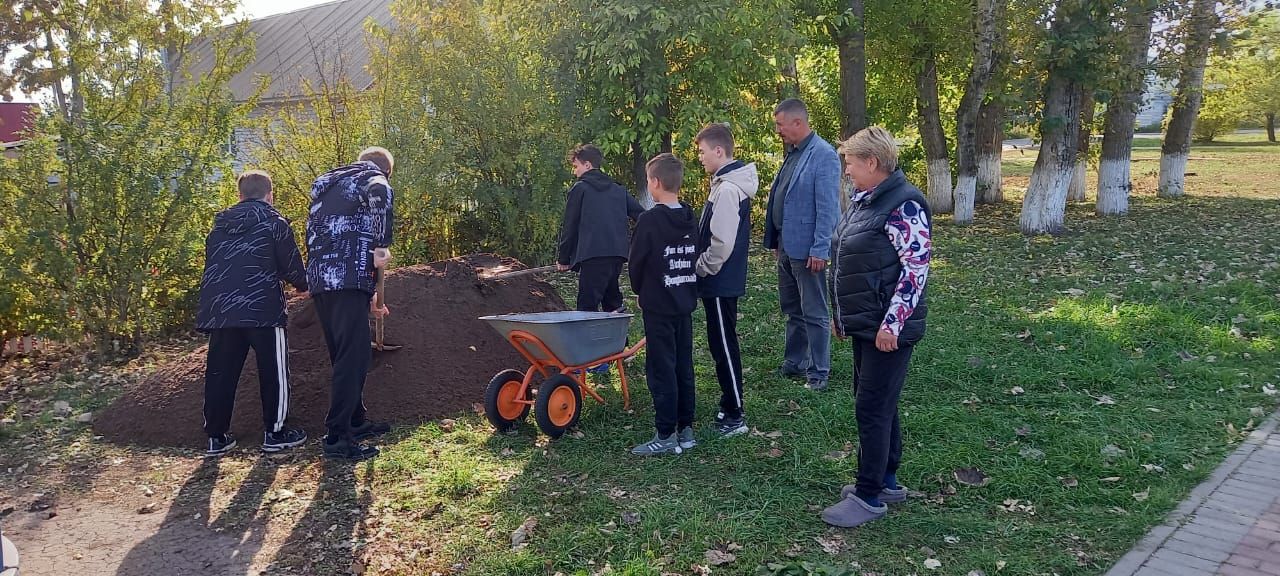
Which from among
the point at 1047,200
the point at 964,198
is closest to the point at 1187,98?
the point at 964,198

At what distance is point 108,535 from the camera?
→ 4.21 meters

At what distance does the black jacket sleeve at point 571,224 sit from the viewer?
634cm

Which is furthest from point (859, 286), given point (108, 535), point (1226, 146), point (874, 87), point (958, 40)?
point (1226, 146)

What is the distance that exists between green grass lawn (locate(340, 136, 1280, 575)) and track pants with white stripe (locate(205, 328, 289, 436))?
788 millimetres

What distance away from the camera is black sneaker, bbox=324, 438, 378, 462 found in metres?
5.05

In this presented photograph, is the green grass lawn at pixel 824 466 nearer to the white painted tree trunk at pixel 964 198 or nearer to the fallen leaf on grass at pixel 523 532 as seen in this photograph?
the fallen leaf on grass at pixel 523 532

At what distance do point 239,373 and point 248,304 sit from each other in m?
0.46

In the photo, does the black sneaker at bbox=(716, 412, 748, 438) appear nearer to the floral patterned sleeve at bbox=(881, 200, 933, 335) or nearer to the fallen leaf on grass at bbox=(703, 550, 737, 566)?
the fallen leaf on grass at bbox=(703, 550, 737, 566)

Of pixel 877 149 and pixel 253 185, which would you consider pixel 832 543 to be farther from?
pixel 253 185

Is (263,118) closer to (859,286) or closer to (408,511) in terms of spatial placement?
(408,511)

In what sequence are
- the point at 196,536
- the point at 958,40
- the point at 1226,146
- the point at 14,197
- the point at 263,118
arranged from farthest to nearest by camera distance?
the point at 1226,146, the point at 958,40, the point at 263,118, the point at 14,197, the point at 196,536

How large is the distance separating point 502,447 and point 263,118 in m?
5.59

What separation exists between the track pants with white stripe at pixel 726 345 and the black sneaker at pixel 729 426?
0.21 feet

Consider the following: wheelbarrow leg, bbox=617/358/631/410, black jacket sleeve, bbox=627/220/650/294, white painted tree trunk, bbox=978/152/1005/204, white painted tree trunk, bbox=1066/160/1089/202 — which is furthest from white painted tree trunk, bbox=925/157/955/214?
black jacket sleeve, bbox=627/220/650/294
